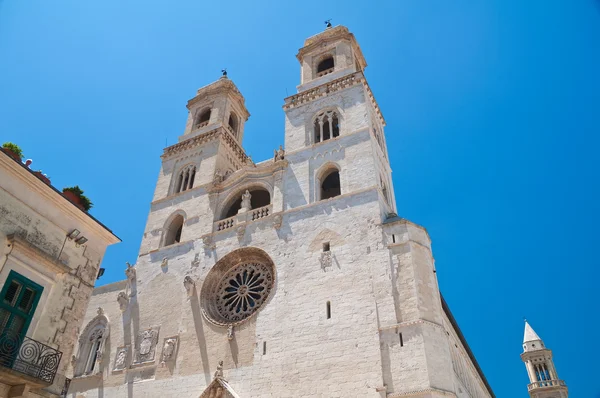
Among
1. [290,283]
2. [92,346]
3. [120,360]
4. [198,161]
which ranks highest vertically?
[198,161]

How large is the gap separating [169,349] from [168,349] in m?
0.05

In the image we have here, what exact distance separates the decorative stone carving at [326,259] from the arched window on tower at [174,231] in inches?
348

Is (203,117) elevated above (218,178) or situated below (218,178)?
above

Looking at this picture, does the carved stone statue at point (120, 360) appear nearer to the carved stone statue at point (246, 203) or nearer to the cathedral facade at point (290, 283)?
the cathedral facade at point (290, 283)

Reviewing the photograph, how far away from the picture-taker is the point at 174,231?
2269cm

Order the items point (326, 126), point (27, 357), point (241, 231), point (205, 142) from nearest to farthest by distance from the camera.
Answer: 1. point (27, 357)
2. point (241, 231)
3. point (326, 126)
4. point (205, 142)

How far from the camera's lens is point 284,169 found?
67.5 ft

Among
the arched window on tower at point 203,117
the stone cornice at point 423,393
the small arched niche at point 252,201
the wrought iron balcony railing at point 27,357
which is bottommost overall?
the wrought iron balcony railing at point 27,357

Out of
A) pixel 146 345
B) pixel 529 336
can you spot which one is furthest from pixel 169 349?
pixel 529 336

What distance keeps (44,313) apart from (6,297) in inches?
31.8

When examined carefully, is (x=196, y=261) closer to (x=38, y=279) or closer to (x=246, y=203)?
(x=246, y=203)

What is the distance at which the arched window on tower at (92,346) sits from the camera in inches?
731

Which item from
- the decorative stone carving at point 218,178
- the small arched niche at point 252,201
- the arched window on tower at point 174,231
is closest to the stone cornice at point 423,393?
the small arched niche at point 252,201

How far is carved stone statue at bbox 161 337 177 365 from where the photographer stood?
55.9 ft
